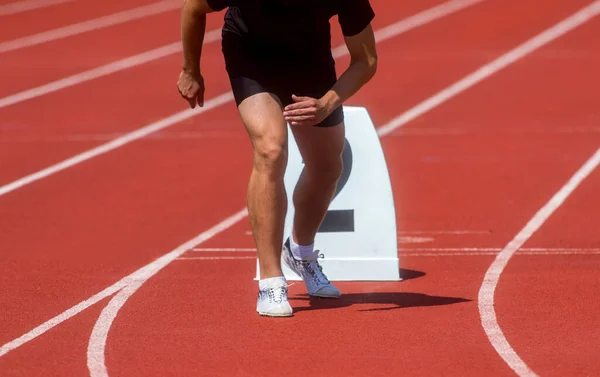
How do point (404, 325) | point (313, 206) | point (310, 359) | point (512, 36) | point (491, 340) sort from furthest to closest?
point (512, 36) < point (313, 206) < point (404, 325) < point (491, 340) < point (310, 359)

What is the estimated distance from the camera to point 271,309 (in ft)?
22.0

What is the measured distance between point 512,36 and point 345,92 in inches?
568

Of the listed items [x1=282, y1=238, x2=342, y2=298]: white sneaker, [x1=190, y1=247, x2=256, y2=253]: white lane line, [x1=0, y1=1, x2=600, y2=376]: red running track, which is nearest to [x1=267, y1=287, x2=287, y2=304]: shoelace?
[x1=0, y1=1, x2=600, y2=376]: red running track

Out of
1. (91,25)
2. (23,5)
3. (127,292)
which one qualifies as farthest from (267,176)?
(23,5)

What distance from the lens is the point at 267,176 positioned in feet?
22.1

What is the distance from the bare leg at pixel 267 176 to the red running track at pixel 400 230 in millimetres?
340

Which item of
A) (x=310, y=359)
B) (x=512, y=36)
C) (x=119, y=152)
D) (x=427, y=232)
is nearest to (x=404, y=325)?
(x=310, y=359)

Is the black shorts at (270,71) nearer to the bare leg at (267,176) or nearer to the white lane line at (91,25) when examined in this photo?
the bare leg at (267,176)

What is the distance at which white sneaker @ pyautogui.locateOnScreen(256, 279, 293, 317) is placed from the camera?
6.70m

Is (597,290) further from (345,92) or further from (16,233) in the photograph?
(16,233)

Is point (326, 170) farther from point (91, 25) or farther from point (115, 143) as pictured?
point (91, 25)

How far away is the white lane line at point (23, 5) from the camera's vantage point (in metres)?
23.3

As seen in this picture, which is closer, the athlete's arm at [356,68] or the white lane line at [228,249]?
the athlete's arm at [356,68]

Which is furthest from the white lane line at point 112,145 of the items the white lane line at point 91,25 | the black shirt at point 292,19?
the black shirt at point 292,19
